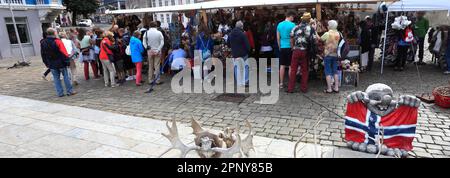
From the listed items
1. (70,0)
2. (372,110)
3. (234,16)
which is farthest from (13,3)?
(70,0)

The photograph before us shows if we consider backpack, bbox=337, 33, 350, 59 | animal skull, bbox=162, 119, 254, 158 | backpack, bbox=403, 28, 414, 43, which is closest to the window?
backpack, bbox=337, 33, 350, 59

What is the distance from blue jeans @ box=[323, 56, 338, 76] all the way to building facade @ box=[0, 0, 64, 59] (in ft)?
54.1

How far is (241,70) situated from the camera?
23.3ft

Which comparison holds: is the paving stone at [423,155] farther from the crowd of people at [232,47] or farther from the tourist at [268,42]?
the tourist at [268,42]

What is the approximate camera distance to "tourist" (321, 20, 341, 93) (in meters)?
6.06

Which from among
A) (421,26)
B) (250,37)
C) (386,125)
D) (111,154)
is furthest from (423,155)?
(421,26)

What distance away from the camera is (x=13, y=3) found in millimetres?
16375

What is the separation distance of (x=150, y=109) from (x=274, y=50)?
12.4 feet

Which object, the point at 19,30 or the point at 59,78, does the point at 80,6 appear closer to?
the point at 19,30

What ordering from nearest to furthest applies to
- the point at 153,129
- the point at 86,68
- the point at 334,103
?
the point at 153,129, the point at 334,103, the point at 86,68

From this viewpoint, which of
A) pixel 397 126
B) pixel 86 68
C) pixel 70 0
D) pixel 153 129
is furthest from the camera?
pixel 70 0

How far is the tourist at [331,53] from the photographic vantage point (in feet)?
19.9

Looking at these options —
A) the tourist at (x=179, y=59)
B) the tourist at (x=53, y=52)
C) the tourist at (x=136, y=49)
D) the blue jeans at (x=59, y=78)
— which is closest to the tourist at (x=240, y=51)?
the tourist at (x=179, y=59)

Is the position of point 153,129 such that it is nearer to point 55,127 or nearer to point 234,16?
point 55,127
